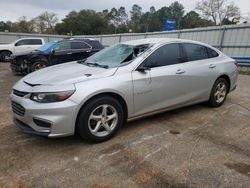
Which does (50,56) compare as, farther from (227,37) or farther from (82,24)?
(82,24)

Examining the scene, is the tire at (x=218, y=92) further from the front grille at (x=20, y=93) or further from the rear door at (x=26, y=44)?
the rear door at (x=26, y=44)

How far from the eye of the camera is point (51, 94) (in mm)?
3428

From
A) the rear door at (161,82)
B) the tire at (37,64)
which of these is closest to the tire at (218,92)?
the rear door at (161,82)

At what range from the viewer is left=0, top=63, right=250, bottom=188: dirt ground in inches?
113

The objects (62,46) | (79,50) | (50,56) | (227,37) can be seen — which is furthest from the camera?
(227,37)

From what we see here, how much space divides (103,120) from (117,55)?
4.41 feet

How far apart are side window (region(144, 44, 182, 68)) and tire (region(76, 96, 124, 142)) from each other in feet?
3.27

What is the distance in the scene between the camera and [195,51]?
509cm

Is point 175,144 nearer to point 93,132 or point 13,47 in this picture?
point 93,132

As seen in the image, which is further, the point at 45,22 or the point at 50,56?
the point at 45,22

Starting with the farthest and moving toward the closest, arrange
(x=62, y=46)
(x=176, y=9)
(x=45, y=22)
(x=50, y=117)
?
(x=176, y=9), (x=45, y=22), (x=62, y=46), (x=50, y=117)

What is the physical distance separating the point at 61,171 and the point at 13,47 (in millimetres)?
15513

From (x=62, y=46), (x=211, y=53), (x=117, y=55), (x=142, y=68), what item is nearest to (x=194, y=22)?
(x=62, y=46)

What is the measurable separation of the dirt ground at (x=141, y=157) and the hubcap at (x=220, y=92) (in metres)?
0.88
